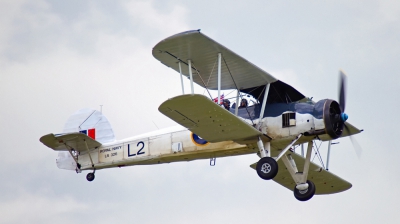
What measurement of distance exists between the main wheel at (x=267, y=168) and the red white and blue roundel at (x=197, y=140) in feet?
6.67

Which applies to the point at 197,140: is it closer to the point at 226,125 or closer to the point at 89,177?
the point at 226,125

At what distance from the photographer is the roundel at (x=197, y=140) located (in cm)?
2227

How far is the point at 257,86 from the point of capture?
2195 centimetres

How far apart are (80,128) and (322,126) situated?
27.7 ft

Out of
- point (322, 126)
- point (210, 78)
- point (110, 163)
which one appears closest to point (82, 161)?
point (110, 163)

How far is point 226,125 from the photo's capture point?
2052cm

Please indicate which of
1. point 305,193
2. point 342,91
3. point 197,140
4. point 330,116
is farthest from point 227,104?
point 305,193

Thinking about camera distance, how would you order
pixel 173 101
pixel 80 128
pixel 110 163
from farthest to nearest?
pixel 80 128, pixel 110 163, pixel 173 101

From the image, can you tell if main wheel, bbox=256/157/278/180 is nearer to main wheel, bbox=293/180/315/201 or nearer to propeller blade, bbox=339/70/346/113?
main wheel, bbox=293/180/315/201

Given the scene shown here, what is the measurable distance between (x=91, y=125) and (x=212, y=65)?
5.91 m

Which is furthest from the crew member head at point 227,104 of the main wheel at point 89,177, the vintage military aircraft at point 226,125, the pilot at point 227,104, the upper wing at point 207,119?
the main wheel at point 89,177

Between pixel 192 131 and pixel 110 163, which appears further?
pixel 110 163

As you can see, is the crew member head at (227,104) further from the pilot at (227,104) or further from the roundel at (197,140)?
the roundel at (197,140)

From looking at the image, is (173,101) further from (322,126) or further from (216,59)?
(322,126)
